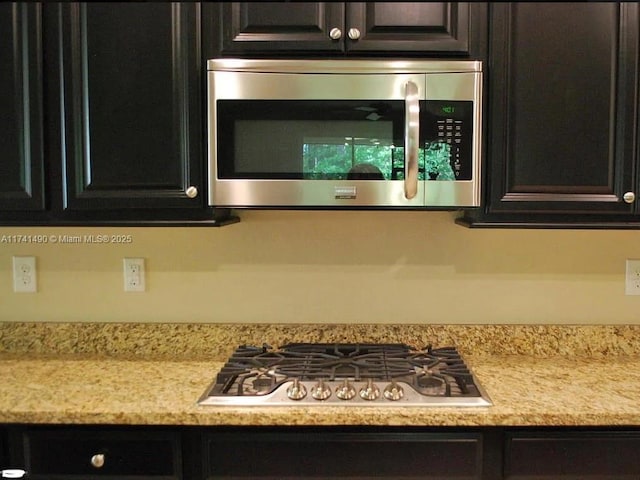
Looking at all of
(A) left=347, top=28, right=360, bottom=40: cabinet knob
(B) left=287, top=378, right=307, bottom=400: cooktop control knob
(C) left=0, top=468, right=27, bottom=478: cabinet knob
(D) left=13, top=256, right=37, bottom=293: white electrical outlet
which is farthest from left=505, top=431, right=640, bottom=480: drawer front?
(D) left=13, top=256, right=37, bottom=293: white electrical outlet

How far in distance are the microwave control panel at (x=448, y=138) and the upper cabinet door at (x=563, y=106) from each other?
0.27ft

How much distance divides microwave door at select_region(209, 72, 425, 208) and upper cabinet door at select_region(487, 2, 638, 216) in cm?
25

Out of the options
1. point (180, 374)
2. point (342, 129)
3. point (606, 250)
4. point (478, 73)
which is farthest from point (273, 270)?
point (606, 250)

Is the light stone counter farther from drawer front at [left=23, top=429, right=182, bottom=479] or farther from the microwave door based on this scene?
the microwave door

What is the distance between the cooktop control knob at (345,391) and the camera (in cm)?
138

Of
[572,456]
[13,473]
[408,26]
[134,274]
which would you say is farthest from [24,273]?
[572,456]

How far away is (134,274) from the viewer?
1.90m

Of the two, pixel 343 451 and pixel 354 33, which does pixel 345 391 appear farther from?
pixel 354 33

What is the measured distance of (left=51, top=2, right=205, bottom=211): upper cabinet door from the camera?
1521 mm

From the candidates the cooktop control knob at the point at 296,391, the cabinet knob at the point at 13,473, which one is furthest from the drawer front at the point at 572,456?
the cabinet knob at the point at 13,473

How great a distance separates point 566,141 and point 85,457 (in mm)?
1515

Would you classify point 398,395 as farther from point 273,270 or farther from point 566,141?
point 566,141

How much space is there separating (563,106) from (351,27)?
0.62 m

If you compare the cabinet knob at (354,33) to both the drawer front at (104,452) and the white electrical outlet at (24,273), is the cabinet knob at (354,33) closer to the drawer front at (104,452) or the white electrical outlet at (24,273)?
the drawer front at (104,452)
